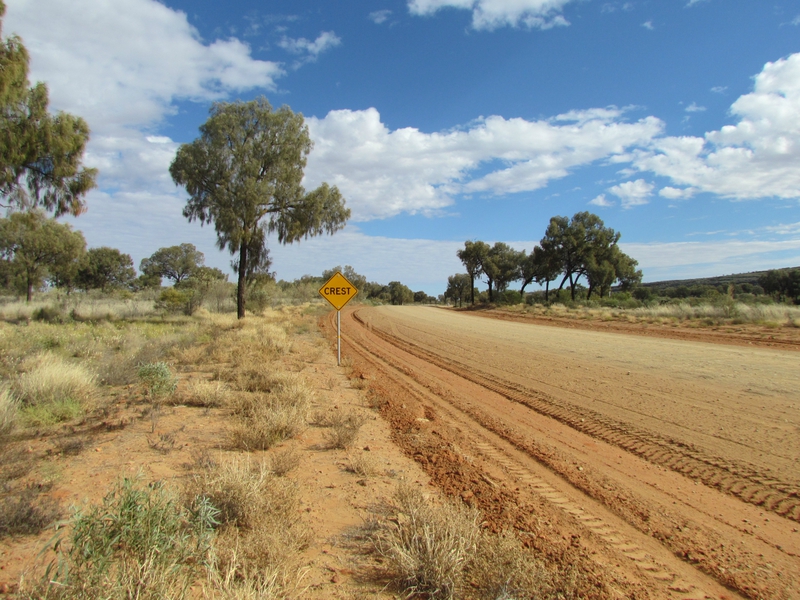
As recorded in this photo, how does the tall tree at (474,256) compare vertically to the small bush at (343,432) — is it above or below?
above

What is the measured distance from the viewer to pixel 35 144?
1684cm

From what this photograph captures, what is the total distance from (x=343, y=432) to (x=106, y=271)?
6936 centimetres

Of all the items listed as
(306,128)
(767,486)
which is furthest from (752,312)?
(306,128)

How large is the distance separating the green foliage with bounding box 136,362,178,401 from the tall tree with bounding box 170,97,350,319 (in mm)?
16802

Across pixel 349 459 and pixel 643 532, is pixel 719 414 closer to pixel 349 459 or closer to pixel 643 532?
pixel 643 532

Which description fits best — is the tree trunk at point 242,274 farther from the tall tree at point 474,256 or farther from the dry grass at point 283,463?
the tall tree at point 474,256

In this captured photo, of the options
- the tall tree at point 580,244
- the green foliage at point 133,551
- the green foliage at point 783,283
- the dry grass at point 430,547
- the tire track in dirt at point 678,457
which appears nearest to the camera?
the green foliage at point 133,551

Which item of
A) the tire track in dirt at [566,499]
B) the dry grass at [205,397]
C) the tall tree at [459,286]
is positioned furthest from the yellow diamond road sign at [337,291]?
the tall tree at [459,286]

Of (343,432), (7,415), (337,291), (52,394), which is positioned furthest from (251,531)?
(337,291)

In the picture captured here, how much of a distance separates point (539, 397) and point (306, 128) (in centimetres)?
2274

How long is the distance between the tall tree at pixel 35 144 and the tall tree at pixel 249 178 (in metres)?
5.52

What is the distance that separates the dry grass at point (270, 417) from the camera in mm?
5543

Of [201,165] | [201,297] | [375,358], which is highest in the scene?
[201,165]

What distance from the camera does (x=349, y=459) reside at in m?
5.40
